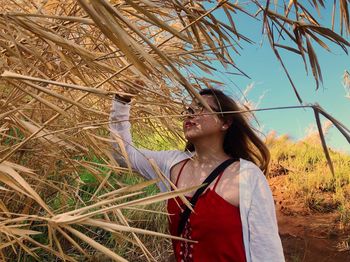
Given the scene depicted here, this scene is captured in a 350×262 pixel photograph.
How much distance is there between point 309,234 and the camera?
3.57m

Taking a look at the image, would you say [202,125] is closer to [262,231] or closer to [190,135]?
[190,135]

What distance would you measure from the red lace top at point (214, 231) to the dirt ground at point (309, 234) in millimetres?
1662

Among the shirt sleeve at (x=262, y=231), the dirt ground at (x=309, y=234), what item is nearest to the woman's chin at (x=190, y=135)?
the shirt sleeve at (x=262, y=231)

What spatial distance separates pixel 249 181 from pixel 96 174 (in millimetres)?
Answer: 467

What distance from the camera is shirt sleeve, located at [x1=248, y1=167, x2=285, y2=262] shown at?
147 cm

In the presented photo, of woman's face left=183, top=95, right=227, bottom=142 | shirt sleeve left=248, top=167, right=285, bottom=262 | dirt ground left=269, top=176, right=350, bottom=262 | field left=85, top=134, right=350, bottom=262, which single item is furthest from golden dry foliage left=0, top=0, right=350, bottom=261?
dirt ground left=269, top=176, right=350, bottom=262

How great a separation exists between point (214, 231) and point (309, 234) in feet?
7.36

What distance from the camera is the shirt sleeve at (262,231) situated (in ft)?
4.82

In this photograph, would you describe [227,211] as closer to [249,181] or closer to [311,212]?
[249,181]

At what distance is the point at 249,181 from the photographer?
1.50 metres

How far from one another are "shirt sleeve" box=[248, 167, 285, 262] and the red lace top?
0.13 feet

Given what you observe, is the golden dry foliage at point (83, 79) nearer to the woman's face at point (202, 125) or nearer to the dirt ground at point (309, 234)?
the woman's face at point (202, 125)

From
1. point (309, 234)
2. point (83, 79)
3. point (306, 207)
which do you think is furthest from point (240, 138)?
point (306, 207)

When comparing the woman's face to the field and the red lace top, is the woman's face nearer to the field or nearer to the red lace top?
the red lace top
